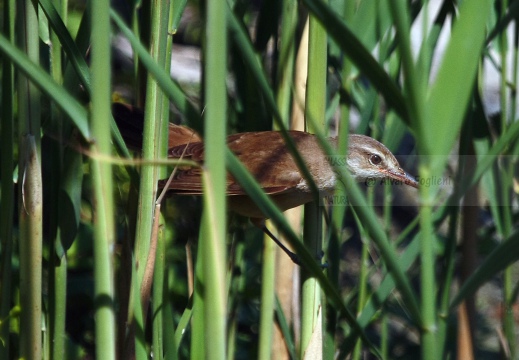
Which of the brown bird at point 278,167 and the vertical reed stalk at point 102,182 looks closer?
the vertical reed stalk at point 102,182

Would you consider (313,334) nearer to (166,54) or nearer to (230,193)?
(166,54)

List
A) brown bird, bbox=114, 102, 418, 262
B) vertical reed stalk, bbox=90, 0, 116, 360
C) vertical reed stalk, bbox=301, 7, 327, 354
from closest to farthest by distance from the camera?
1. vertical reed stalk, bbox=90, 0, 116, 360
2. vertical reed stalk, bbox=301, 7, 327, 354
3. brown bird, bbox=114, 102, 418, 262

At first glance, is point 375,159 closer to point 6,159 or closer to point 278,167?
point 278,167

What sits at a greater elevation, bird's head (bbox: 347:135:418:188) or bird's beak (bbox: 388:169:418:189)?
bird's head (bbox: 347:135:418:188)

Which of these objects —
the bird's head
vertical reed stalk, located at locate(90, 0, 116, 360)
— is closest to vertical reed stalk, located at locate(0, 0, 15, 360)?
vertical reed stalk, located at locate(90, 0, 116, 360)

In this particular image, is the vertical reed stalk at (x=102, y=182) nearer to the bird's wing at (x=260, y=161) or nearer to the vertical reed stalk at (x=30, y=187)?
the vertical reed stalk at (x=30, y=187)

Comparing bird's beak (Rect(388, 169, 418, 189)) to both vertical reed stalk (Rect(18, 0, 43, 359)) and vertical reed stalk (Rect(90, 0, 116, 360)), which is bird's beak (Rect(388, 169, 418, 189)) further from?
vertical reed stalk (Rect(90, 0, 116, 360))

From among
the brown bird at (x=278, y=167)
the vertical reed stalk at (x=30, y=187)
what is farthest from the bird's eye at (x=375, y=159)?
the vertical reed stalk at (x=30, y=187)
